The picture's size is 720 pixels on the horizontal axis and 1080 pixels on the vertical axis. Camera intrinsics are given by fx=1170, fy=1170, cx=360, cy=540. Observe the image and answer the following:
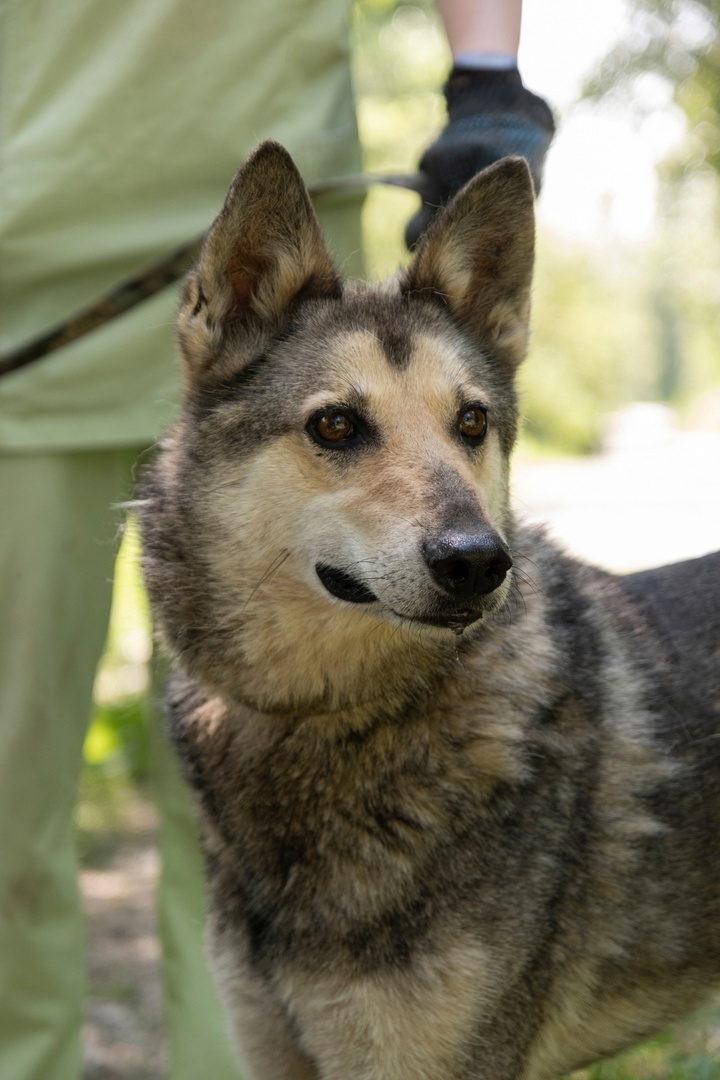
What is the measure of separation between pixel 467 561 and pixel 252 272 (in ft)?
3.22

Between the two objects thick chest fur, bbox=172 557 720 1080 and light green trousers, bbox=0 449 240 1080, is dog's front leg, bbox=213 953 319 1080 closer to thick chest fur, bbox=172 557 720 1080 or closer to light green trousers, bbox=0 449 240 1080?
thick chest fur, bbox=172 557 720 1080

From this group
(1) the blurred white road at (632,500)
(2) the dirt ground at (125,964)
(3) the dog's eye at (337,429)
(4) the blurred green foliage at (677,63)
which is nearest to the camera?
(3) the dog's eye at (337,429)

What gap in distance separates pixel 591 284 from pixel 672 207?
28.6 meters

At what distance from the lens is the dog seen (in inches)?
96.3

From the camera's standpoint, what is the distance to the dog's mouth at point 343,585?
2480 millimetres

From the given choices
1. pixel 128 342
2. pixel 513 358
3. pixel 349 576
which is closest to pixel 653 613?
pixel 513 358

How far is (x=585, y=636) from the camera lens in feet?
9.36

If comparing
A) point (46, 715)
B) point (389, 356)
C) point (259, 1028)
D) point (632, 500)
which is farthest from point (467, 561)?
point (632, 500)

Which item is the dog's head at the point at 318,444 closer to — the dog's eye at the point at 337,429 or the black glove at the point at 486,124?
the dog's eye at the point at 337,429

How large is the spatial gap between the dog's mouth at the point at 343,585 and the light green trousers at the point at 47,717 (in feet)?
2.87

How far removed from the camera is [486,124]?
296 centimetres

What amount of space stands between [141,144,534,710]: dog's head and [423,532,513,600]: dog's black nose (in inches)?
2.2

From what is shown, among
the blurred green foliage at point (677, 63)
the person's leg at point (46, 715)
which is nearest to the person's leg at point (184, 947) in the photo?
the person's leg at point (46, 715)

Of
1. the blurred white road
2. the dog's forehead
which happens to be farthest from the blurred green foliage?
the dog's forehead
